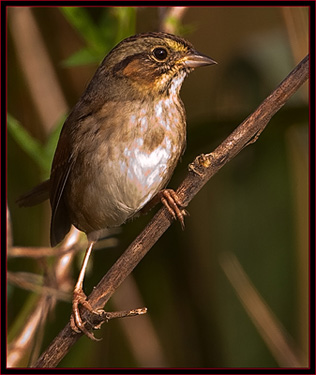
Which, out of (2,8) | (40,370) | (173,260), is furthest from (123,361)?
(2,8)

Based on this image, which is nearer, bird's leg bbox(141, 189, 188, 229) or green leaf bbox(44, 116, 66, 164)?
bird's leg bbox(141, 189, 188, 229)

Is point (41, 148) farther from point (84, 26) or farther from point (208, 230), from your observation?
point (208, 230)

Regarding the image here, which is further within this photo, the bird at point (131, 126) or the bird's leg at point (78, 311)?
the bird at point (131, 126)

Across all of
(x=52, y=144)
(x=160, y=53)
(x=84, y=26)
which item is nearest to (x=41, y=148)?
(x=52, y=144)

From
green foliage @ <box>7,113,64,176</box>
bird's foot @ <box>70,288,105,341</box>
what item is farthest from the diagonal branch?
green foliage @ <box>7,113,64,176</box>

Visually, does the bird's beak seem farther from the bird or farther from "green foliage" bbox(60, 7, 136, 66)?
"green foliage" bbox(60, 7, 136, 66)

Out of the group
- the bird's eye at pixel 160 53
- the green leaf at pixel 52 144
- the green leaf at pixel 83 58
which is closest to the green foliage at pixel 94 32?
the green leaf at pixel 83 58

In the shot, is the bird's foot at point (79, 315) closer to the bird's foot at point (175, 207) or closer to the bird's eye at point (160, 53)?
the bird's foot at point (175, 207)
